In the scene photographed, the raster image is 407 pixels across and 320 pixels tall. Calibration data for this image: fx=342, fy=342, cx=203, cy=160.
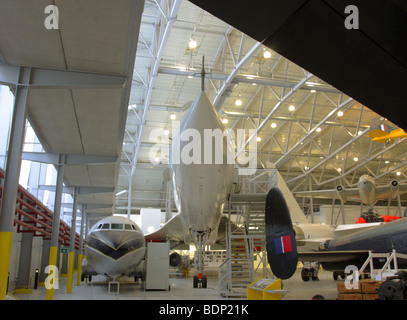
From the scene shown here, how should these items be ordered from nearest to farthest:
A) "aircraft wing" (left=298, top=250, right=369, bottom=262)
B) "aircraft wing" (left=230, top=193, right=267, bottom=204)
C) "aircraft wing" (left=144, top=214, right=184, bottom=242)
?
"aircraft wing" (left=298, top=250, right=369, bottom=262) → "aircraft wing" (left=230, top=193, right=267, bottom=204) → "aircraft wing" (left=144, top=214, right=184, bottom=242)

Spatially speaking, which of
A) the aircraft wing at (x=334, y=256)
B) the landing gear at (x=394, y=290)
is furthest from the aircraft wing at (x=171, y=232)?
the landing gear at (x=394, y=290)

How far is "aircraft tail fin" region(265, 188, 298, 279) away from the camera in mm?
6941

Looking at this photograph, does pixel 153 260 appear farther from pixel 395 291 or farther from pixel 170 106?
pixel 170 106

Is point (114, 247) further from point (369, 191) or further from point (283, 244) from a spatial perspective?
point (369, 191)

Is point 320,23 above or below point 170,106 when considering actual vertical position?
below

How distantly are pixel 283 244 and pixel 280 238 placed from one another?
0.18 m

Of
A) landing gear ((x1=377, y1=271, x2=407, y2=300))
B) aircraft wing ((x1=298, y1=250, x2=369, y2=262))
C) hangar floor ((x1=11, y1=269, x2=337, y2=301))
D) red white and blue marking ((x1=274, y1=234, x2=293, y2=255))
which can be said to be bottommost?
hangar floor ((x1=11, y1=269, x2=337, y2=301))

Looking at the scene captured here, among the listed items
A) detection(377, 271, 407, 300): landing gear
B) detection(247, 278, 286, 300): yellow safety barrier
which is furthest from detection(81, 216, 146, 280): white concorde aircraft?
detection(377, 271, 407, 300): landing gear

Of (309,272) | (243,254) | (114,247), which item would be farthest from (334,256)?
(309,272)

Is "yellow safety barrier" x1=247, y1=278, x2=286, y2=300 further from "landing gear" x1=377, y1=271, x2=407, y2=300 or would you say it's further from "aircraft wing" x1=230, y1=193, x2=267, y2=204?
"aircraft wing" x1=230, y1=193, x2=267, y2=204

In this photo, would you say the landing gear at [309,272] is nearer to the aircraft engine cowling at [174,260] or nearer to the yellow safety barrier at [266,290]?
the aircraft engine cowling at [174,260]
